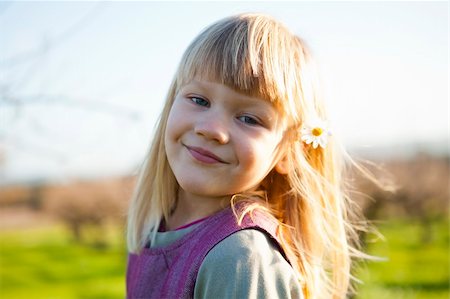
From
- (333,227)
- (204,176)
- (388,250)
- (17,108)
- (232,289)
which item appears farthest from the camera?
(388,250)

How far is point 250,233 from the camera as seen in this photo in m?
1.60

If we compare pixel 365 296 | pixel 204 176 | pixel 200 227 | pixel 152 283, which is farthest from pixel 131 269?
pixel 365 296

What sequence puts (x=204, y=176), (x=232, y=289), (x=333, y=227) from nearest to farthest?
1. (x=232, y=289)
2. (x=204, y=176)
3. (x=333, y=227)

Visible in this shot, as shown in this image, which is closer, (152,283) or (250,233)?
(250,233)

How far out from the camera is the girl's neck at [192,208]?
184 centimetres

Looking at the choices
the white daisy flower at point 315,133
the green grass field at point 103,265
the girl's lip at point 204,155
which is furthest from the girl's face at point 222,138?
the green grass field at point 103,265

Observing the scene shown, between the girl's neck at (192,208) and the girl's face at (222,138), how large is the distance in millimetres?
74

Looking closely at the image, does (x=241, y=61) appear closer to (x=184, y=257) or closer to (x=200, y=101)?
(x=200, y=101)

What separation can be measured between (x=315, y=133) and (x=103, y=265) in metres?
4.60

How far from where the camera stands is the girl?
1.59m

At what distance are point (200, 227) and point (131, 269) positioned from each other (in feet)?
1.62

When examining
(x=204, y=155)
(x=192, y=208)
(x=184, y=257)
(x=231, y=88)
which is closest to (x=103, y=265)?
(x=192, y=208)

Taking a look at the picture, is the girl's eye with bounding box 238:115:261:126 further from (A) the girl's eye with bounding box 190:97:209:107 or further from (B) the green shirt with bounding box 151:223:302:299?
(B) the green shirt with bounding box 151:223:302:299

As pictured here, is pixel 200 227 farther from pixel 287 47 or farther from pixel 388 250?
pixel 388 250
